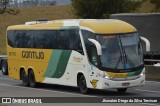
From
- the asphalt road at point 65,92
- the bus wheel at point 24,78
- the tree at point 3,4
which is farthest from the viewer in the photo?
the bus wheel at point 24,78

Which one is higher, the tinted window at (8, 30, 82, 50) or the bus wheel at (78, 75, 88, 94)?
the tinted window at (8, 30, 82, 50)

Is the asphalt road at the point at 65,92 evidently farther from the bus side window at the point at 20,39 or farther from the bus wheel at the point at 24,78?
the bus side window at the point at 20,39

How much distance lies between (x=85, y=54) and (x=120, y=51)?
1.49 metres

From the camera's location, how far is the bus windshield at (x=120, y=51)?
22.1 meters

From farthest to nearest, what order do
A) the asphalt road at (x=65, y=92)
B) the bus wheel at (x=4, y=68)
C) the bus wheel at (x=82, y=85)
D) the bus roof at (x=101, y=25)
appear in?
the bus wheel at (x=4, y=68) → the bus wheel at (x=82, y=85) → the bus roof at (x=101, y=25) → the asphalt road at (x=65, y=92)

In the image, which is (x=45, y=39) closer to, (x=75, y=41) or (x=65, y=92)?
(x=75, y=41)

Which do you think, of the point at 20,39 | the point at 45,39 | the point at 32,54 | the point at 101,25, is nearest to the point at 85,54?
the point at 101,25

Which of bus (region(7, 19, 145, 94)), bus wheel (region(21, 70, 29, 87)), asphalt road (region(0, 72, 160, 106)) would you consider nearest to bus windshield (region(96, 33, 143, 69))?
bus (region(7, 19, 145, 94))

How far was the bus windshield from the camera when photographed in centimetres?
2209

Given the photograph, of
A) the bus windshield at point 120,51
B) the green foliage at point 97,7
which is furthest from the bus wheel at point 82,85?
the green foliage at point 97,7

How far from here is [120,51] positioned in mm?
22234

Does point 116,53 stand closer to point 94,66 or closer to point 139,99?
point 94,66

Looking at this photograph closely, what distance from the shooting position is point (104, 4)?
58844 mm

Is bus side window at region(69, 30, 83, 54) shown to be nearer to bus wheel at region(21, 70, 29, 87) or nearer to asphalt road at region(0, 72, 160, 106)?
asphalt road at region(0, 72, 160, 106)
